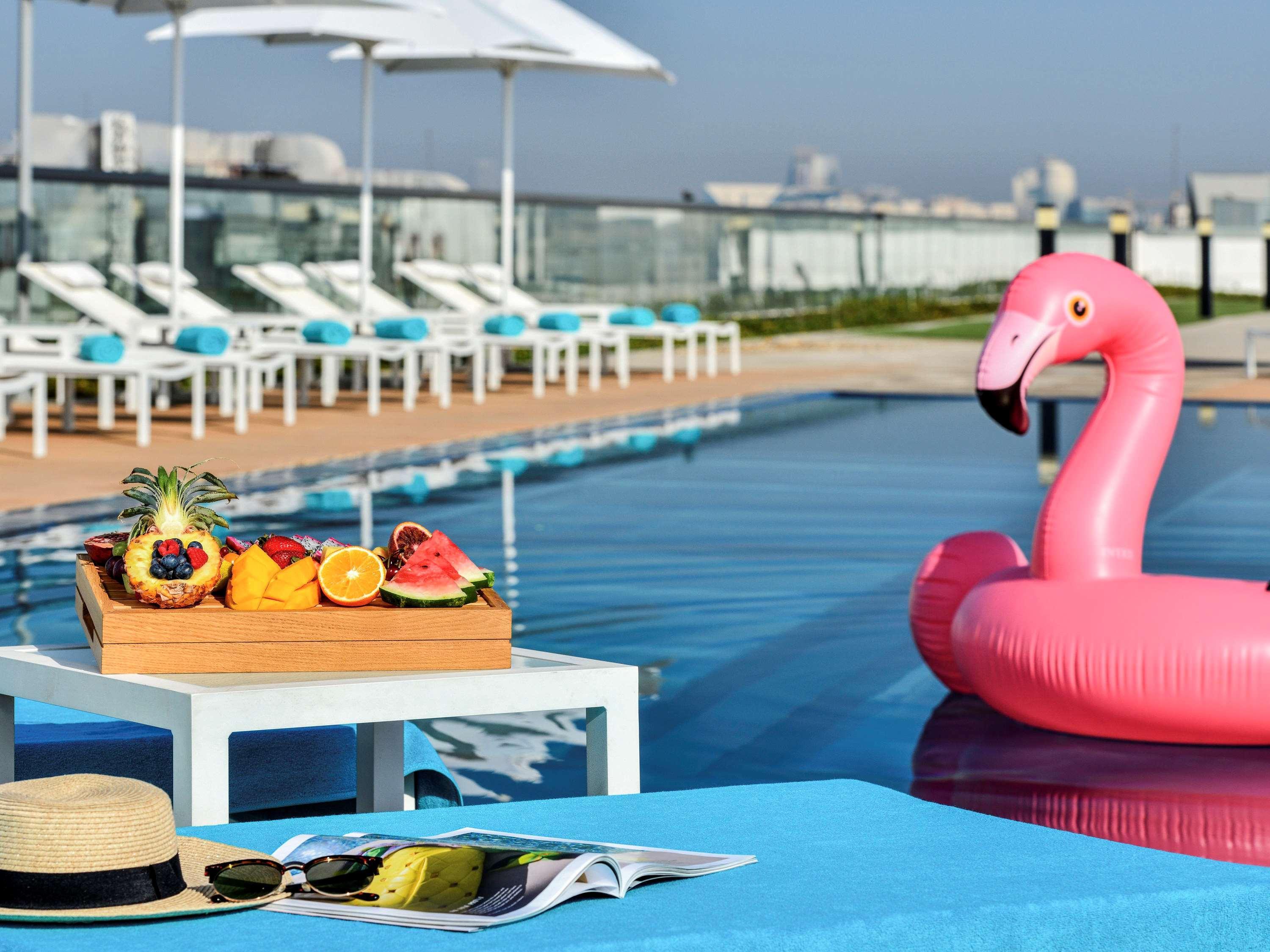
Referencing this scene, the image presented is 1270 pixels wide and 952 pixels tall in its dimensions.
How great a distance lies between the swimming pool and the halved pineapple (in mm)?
1136

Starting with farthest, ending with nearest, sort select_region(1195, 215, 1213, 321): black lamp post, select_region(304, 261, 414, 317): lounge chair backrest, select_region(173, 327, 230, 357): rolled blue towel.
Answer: select_region(1195, 215, 1213, 321): black lamp post, select_region(304, 261, 414, 317): lounge chair backrest, select_region(173, 327, 230, 357): rolled blue towel

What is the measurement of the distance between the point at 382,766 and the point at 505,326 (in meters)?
10.8

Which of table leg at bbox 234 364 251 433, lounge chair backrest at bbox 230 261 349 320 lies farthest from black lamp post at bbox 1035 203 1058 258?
table leg at bbox 234 364 251 433

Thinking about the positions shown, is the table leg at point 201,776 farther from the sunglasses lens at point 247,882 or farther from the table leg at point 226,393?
the table leg at point 226,393

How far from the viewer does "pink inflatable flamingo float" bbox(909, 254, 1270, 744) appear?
169 inches

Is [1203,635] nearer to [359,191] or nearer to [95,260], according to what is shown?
[95,260]

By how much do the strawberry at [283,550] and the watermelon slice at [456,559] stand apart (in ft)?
0.67

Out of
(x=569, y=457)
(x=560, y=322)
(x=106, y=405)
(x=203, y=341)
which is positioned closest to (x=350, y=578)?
(x=569, y=457)

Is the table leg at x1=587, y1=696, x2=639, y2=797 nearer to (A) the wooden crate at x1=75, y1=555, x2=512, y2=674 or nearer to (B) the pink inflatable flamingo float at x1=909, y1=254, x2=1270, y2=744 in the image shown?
(A) the wooden crate at x1=75, y1=555, x2=512, y2=674

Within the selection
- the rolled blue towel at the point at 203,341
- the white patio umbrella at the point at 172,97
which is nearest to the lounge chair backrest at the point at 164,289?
the white patio umbrella at the point at 172,97

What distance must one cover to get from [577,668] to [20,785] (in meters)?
0.88

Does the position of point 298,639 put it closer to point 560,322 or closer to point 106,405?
point 106,405

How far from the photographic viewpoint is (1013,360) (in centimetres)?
458

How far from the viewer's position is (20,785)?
218 cm
